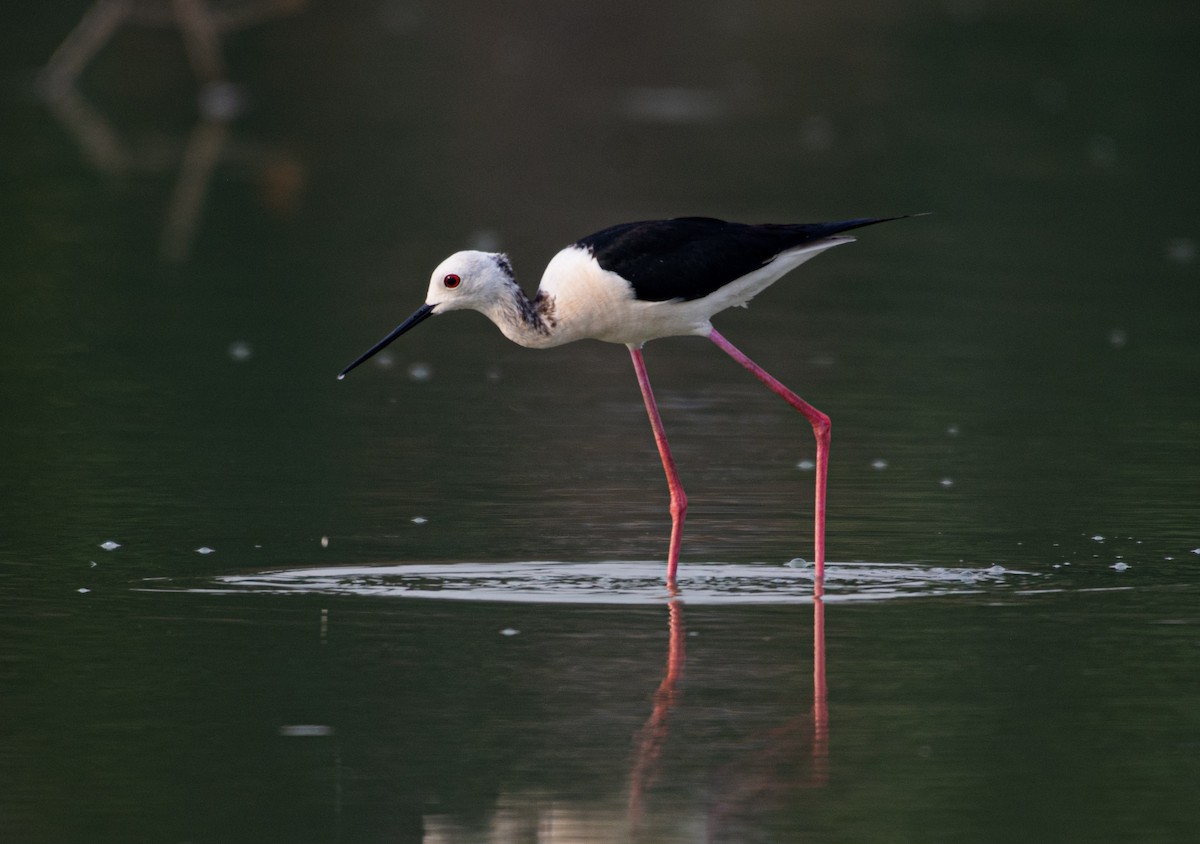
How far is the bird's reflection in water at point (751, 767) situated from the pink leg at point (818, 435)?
1341 millimetres

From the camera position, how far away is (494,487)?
9961 mm

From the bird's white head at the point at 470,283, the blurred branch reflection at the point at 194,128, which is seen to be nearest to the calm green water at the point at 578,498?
the blurred branch reflection at the point at 194,128

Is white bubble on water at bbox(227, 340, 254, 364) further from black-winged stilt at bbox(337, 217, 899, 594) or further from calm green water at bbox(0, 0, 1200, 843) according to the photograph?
black-winged stilt at bbox(337, 217, 899, 594)

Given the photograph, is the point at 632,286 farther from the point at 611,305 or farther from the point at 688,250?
the point at 688,250

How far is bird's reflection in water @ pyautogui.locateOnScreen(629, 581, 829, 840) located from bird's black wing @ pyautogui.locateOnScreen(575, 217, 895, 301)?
82.0 inches

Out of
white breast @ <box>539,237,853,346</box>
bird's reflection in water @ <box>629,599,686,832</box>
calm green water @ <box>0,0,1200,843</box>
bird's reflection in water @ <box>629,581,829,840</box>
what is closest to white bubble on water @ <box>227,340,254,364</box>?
calm green water @ <box>0,0,1200,843</box>

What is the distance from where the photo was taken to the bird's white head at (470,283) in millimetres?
8742

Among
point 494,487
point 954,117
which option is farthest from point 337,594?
point 954,117

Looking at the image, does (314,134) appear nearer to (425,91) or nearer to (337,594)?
(425,91)

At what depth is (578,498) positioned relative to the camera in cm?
977

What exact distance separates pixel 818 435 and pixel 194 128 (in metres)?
15.4

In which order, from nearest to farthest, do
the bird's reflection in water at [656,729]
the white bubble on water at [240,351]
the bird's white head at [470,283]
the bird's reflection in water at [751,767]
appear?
the bird's reflection in water at [751,767]
the bird's reflection in water at [656,729]
the bird's white head at [470,283]
the white bubble on water at [240,351]

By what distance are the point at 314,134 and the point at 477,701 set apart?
17319mm

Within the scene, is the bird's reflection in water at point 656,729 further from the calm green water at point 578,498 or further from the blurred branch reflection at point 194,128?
the blurred branch reflection at point 194,128
